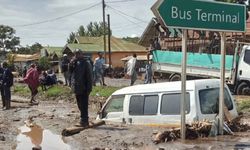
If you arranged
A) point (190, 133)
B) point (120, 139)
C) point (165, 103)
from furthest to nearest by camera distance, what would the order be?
1. point (165, 103)
2. point (120, 139)
3. point (190, 133)

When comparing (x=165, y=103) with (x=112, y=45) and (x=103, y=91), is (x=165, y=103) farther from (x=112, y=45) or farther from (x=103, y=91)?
(x=112, y=45)

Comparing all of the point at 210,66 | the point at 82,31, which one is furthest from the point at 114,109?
the point at 82,31

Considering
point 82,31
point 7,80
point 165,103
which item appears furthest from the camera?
point 82,31

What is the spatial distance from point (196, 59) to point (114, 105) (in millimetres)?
11214

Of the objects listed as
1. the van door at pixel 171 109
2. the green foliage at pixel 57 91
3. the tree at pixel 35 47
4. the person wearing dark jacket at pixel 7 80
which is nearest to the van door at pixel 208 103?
the van door at pixel 171 109

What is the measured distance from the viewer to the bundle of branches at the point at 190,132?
9445 millimetres

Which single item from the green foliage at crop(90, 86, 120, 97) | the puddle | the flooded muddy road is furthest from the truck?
the puddle

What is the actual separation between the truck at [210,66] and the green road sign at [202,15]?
35.7 feet

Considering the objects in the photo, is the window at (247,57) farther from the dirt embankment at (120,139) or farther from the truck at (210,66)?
the dirt embankment at (120,139)

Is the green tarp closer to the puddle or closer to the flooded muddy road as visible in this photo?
the flooded muddy road

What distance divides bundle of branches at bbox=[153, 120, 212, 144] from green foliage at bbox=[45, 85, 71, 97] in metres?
16.0

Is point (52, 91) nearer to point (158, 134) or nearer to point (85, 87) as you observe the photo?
point (85, 87)

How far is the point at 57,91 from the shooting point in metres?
26.3

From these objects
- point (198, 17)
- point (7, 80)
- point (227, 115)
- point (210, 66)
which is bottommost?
point (227, 115)
